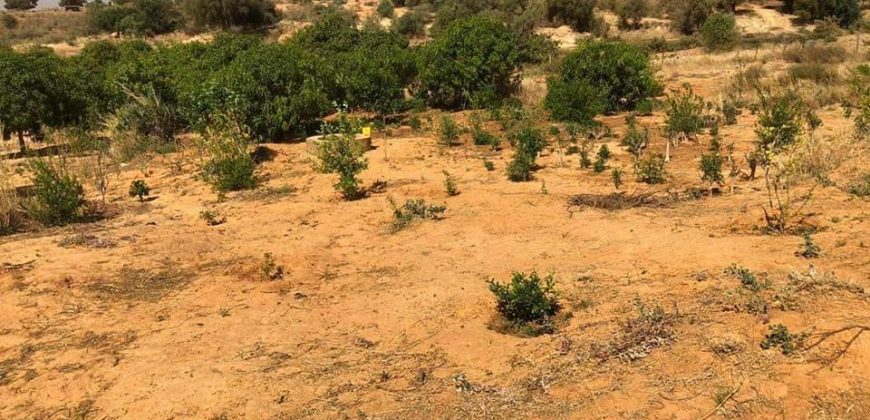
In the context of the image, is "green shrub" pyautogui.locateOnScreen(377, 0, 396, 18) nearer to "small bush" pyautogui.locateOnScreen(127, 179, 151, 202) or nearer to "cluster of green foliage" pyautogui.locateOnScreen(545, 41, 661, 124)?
"cluster of green foliage" pyautogui.locateOnScreen(545, 41, 661, 124)

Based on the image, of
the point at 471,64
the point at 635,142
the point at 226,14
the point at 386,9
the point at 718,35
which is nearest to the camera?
the point at 635,142

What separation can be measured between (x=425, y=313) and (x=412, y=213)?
2.64 metres

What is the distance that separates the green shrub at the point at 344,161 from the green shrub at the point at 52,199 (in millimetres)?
3311

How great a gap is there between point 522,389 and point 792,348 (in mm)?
1600

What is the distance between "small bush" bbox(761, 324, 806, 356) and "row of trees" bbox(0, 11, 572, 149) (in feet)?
30.4

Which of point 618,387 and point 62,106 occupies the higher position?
point 62,106

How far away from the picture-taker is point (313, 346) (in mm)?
4637

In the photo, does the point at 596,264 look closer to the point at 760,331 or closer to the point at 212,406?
the point at 760,331

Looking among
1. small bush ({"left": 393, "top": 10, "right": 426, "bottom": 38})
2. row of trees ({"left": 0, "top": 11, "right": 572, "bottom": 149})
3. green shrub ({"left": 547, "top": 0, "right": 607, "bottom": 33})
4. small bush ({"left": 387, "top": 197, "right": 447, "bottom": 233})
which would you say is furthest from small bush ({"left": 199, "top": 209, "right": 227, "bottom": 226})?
green shrub ({"left": 547, "top": 0, "right": 607, "bottom": 33})

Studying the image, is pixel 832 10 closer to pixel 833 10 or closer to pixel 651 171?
pixel 833 10

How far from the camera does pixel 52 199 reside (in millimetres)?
7750

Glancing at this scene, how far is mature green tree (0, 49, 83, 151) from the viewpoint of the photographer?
11.9 m

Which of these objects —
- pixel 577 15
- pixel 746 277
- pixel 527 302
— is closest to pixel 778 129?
pixel 746 277

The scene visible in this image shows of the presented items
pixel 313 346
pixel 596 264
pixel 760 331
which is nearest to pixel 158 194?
pixel 313 346
